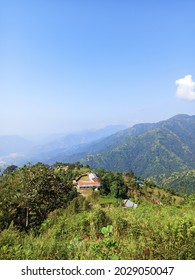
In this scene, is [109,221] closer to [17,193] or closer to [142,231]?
[142,231]

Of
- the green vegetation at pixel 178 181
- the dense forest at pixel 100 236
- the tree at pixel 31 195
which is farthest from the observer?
the green vegetation at pixel 178 181

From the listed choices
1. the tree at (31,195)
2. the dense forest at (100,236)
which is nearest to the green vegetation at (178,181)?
the tree at (31,195)

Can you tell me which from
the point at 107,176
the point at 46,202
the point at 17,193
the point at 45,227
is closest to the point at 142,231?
the point at 45,227

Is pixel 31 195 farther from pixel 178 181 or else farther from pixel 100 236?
pixel 178 181

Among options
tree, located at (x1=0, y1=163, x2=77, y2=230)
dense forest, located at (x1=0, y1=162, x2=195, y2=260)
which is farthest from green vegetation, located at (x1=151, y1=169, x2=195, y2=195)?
dense forest, located at (x1=0, y1=162, x2=195, y2=260)

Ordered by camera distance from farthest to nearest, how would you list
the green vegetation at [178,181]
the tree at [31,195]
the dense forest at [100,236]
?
the green vegetation at [178,181] < the tree at [31,195] < the dense forest at [100,236]

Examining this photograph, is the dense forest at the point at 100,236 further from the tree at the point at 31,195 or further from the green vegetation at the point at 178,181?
the green vegetation at the point at 178,181

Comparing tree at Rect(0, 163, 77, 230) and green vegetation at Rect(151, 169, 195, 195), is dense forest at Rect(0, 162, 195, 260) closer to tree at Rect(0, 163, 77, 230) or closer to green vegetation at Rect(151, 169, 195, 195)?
tree at Rect(0, 163, 77, 230)

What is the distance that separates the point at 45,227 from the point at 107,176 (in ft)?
176

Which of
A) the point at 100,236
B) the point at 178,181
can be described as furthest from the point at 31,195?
the point at 178,181

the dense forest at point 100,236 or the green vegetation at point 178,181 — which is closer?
the dense forest at point 100,236

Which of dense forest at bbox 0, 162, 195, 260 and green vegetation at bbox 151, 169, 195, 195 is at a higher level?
dense forest at bbox 0, 162, 195, 260
